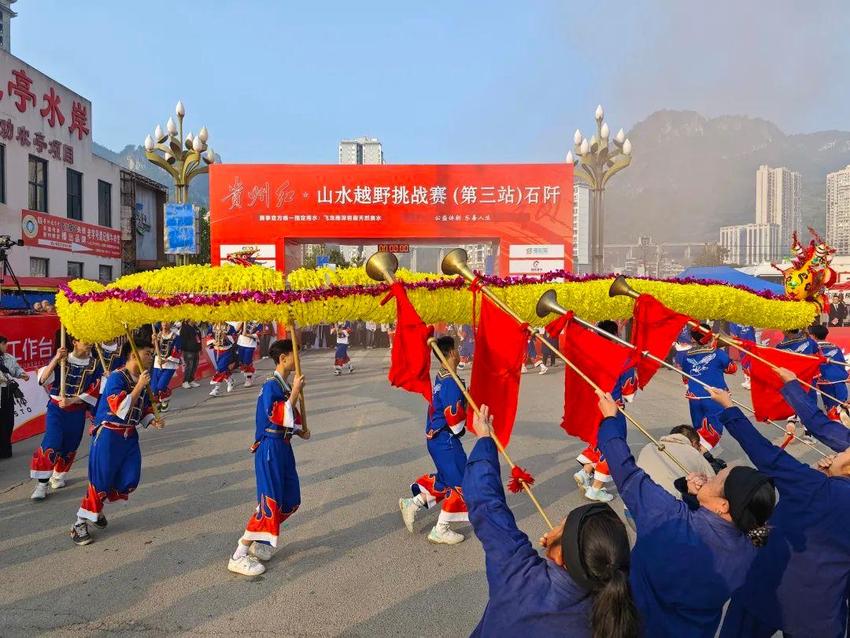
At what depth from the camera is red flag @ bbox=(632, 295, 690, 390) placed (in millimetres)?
3975

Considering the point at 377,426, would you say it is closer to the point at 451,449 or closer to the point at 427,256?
the point at 451,449

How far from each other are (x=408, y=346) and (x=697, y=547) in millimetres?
2013

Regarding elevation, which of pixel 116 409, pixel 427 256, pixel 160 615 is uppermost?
pixel 427 256

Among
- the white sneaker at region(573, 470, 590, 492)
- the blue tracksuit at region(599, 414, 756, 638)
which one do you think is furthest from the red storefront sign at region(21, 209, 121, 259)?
the blue tracksuit at region(599, 414, 756, 638)

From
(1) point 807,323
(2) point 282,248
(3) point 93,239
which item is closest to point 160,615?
(1) point 807,323

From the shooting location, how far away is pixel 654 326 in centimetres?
402

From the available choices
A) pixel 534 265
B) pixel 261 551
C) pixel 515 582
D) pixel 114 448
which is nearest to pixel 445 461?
pixel 261 551

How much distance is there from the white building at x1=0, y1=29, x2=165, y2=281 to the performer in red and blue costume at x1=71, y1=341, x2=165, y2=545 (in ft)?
53.8

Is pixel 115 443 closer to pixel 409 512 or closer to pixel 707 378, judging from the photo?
pixel 409 512

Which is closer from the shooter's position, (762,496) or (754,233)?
(762,496)

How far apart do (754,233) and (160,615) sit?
144 m

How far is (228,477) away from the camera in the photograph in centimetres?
688

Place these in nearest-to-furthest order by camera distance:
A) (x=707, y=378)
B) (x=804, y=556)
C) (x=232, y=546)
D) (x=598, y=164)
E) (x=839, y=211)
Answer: (x=804, y=556)
(x=232, y=546)
(x=707, y=378)
(x=598, y=164)
(x=839, y=211)

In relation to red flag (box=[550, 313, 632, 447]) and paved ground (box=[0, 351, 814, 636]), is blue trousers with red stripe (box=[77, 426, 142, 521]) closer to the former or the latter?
paved ground (box=[0, 351, 814, 636])
